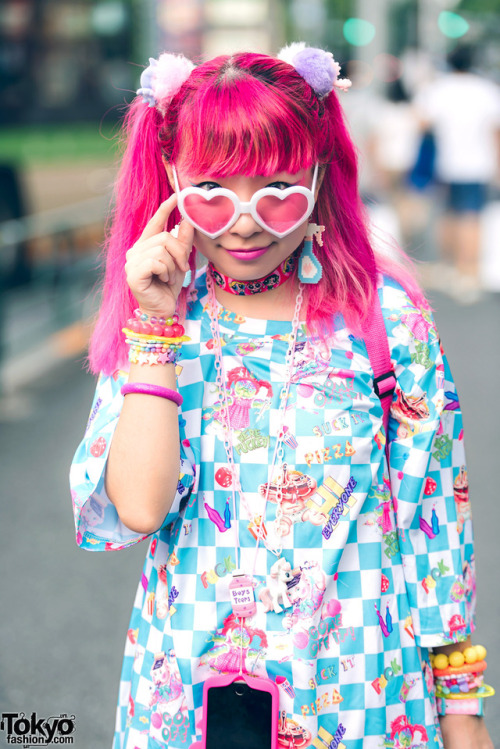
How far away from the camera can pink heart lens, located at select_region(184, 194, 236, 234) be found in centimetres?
142

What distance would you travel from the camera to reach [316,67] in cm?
147

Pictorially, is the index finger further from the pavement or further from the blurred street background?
the pavement

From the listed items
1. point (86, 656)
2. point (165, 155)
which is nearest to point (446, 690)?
point (165, 155)

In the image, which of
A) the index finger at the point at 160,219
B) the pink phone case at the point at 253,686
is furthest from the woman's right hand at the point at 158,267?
the pink phone case at the point at 253,686

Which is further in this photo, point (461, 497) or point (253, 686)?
point (461, 497)

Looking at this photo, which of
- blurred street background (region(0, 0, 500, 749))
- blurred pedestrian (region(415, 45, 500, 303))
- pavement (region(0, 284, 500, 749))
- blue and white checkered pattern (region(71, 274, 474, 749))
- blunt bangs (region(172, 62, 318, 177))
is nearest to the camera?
blunt bangs (region(172, 62, 318, 177))

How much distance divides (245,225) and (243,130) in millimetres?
146

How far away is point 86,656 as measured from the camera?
10.8ft

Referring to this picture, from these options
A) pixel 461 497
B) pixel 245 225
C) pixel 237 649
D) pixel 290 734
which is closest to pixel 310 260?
pixel 245 225

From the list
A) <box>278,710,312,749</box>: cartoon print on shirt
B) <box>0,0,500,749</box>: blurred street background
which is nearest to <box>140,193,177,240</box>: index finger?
<box>0,0,500,749</box>: blurred street background

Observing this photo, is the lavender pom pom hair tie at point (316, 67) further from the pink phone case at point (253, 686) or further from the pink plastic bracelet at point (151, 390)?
the pink phone case at point (253, 686)

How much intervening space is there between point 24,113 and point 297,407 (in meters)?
7.62

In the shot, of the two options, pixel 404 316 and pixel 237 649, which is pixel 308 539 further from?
pixel 404 316

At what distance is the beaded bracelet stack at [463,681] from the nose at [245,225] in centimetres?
85
